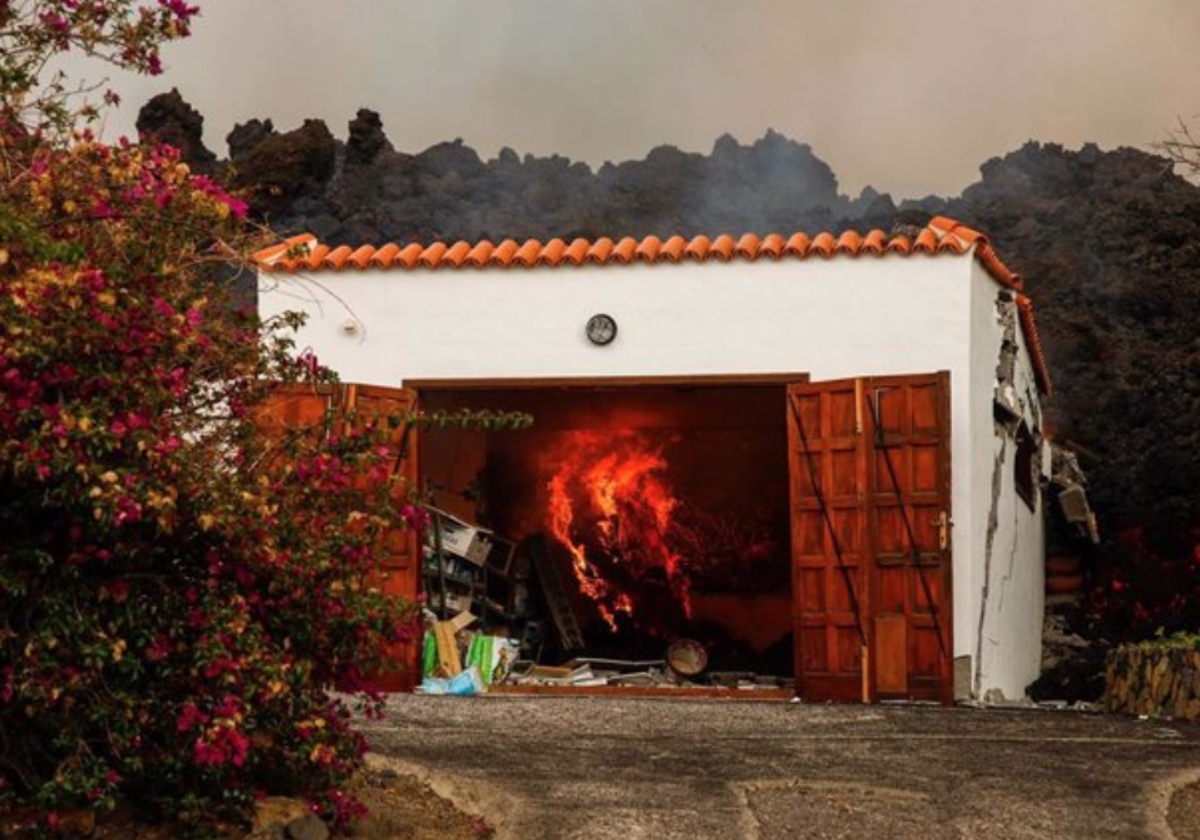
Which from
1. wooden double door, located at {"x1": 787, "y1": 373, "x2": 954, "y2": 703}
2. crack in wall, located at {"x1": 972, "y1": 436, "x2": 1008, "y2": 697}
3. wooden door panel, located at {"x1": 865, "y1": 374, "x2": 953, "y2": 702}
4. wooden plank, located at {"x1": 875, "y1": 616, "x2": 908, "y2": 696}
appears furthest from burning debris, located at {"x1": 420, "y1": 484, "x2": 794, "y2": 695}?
crack in wall, located at {"x1": 972, "y1": 436, "x2": 1008, "y2": 697}

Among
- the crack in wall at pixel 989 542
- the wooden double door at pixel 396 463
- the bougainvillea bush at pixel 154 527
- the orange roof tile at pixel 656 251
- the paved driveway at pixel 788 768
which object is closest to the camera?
the bougainvillea bush at pixel 154 527

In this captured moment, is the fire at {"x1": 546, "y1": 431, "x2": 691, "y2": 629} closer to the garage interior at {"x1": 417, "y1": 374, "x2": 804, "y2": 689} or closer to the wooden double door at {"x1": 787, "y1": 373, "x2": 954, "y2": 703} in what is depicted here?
the garage interior at {"x1": 417, "y1": 374, "x2": 804, "y2": 689}

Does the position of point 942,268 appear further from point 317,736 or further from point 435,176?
point 435,176

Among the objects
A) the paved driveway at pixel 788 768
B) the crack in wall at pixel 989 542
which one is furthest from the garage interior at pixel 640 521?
the paved driveway at pixel 788 768

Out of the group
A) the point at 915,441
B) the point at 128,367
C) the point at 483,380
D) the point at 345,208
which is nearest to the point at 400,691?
the point at 483,380

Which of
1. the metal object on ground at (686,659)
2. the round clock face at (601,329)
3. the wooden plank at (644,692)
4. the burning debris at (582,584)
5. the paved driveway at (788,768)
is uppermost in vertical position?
the round clock face at (601,329)

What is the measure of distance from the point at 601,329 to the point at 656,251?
2.42 feet

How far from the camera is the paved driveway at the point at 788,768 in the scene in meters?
7.48

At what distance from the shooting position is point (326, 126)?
3338cm

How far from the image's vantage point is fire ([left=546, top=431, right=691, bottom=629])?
59.1 feet

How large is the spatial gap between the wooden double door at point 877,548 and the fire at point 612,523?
545 cm

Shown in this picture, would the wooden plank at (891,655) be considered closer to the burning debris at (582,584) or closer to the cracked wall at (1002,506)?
the cracked wall at (1002,506)

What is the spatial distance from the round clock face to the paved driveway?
2940 mm

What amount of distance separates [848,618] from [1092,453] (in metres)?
11.4
